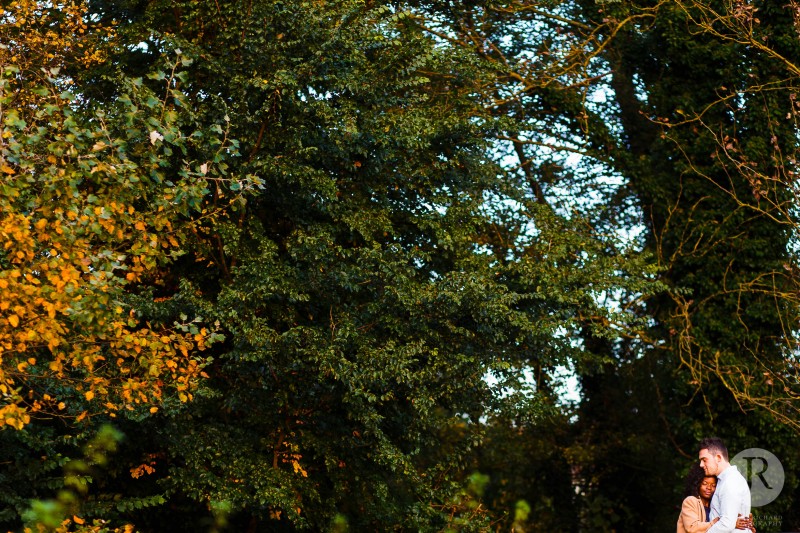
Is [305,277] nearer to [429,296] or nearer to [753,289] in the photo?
[429,296]

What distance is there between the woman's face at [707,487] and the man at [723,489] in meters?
0.06

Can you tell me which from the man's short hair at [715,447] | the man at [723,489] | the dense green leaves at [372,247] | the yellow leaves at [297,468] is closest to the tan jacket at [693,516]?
the man at [723,489]

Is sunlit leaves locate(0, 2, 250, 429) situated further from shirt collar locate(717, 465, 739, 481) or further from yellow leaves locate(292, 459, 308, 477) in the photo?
shirt collar locate(717, 465, 739, 481)

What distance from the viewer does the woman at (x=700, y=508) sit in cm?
682

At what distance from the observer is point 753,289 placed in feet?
46.9

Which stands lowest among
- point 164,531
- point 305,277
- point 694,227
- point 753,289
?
point 164,531

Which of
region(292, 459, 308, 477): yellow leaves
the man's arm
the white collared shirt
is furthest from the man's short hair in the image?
region(292, 459, 308, 477): yellow leaves

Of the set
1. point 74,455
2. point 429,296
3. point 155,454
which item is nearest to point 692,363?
point 429,296

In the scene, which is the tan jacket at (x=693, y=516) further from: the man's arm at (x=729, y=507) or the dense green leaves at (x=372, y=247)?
the dense green leaves at (x=372, y=247)

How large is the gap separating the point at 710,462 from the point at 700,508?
0.38 meters

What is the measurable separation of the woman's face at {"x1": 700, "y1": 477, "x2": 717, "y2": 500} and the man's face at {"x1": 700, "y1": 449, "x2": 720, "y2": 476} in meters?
0.08

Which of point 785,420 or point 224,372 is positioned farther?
point 785,420

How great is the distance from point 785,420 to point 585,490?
23.2ft

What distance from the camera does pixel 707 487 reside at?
22.6 feet
